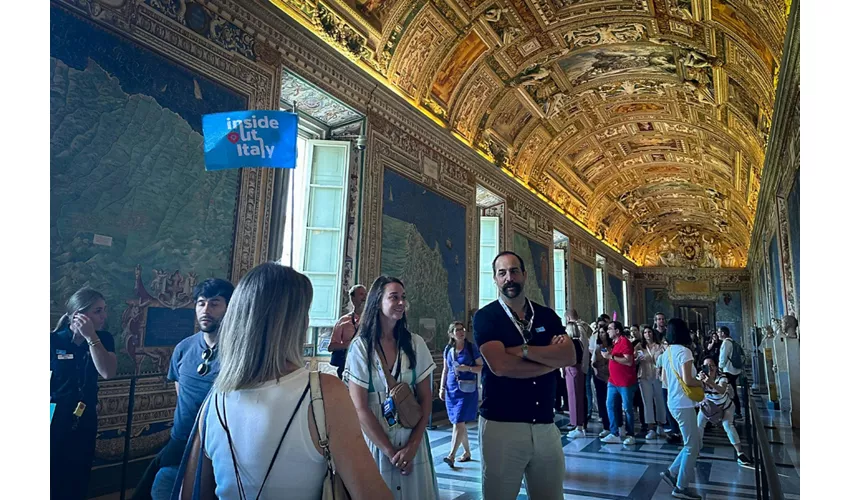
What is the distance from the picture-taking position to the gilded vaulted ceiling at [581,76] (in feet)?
33.6

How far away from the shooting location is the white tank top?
165cm

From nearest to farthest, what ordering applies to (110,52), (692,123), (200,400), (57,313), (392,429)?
(200,400), (392,429), (57,313), (110,52), (692,123)

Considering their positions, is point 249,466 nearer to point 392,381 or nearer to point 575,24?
point 392,381

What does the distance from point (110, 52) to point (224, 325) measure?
503 cm

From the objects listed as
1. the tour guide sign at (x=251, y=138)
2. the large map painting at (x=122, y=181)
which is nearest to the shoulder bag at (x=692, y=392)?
the tour guide sign at (x=251, y=138)

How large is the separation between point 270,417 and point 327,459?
0.22 meters

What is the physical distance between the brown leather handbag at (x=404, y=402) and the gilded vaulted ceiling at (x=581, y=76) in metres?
6.61

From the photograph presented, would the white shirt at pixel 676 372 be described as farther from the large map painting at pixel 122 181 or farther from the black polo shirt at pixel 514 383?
the large map painting at pixel 122 181

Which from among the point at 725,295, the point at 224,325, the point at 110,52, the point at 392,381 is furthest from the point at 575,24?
the point at 725,295

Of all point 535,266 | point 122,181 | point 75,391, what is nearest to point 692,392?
point 75,391

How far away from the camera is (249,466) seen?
1670 mm

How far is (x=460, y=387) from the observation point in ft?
23.6

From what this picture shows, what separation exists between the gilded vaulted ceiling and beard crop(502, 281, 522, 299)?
6.43 m

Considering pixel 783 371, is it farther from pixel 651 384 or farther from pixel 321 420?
pixel 321 420
